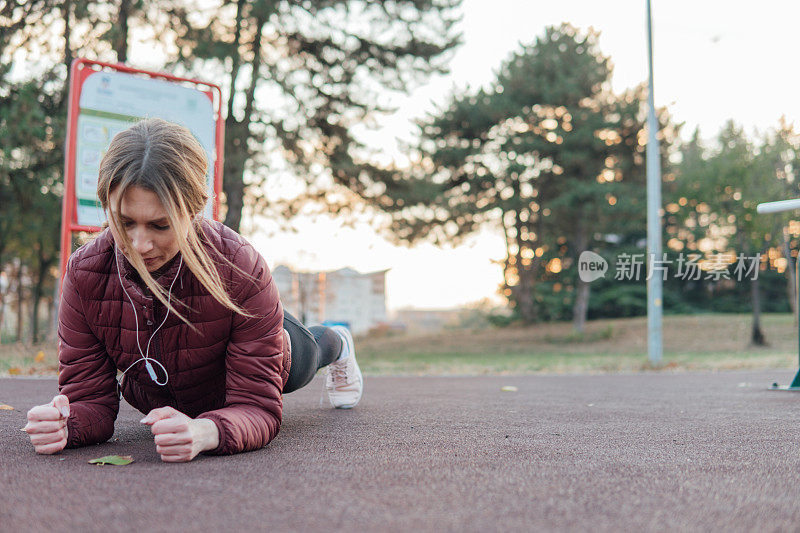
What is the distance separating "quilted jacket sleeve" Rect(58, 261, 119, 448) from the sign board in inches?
129

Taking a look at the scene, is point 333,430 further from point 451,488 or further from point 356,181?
point 356,181

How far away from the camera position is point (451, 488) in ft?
5.19

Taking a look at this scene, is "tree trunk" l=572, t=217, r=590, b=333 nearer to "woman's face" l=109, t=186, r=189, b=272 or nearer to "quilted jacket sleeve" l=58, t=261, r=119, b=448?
"quilted jacket sleeve" l=58, t=261, r=119, b=448

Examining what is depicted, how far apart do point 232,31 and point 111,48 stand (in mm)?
2108

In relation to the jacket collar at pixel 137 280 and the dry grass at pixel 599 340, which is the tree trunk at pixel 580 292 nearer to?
the dry grass at pixel 599 340

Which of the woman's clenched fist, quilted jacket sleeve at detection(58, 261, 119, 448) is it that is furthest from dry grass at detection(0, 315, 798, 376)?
the woman's clenched fist

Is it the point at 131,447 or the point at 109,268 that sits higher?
the point at 109,268

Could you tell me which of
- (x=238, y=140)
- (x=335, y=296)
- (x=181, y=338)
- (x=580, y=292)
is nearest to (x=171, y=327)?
(x=181, y=338)

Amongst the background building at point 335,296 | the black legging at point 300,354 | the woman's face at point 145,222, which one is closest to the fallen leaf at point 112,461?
the woman's face at point 145,222

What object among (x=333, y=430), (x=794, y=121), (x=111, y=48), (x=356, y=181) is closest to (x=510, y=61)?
(x=794, y=121)

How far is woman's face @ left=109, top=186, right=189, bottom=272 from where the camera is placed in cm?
164

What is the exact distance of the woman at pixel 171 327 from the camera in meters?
1.73

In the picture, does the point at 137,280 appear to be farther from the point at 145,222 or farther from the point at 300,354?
the point at 300,354

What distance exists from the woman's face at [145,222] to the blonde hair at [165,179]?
0.01 m
